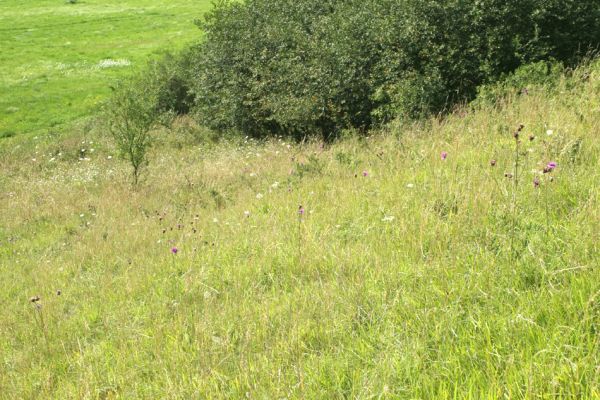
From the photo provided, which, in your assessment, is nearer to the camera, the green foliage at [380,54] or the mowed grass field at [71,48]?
the green foliage at [380,54]

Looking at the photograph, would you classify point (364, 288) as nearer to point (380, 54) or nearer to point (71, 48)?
point (380, 54)

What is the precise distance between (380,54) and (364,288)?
36.5 feet

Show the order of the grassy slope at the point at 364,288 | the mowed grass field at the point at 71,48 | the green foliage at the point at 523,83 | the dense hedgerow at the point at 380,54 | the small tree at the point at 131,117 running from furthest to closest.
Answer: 1. the mowed grass field at the point at 71,48
2. the small tree at the point at 131,117
3. the dense hedgerow at the point at 380,54
4. the green foliage at the point at 523,83
5. the grassy slope at the point at 364,288

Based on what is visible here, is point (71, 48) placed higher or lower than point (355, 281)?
lower

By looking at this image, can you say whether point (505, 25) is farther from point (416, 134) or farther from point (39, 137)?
point (39, 137)

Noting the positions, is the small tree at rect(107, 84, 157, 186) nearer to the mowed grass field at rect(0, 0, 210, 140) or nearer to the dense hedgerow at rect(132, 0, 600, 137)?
the dense hedgerow at rect(132, 0, 600, 137)

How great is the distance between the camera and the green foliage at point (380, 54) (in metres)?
11.8

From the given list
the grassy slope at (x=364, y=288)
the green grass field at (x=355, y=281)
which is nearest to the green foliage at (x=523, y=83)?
the green grass field at (x=355, y=281)

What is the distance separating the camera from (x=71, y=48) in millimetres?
46750

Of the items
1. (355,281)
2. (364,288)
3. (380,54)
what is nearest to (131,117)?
(380,54)

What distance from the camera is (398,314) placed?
3.17 meters

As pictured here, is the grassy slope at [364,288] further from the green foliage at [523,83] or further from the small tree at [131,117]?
the small tree at [131,117]

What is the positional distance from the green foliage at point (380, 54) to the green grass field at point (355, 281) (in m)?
2.33

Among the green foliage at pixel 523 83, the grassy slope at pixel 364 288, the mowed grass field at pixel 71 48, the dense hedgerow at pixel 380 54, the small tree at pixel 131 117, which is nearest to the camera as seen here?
the grassy slope at pixel 364 288
